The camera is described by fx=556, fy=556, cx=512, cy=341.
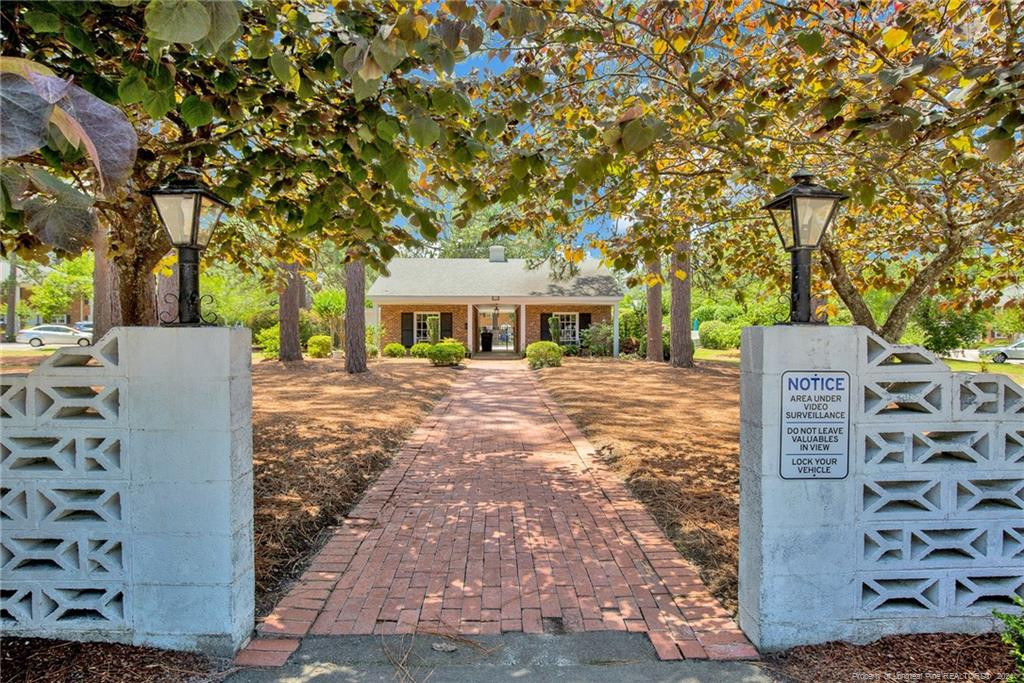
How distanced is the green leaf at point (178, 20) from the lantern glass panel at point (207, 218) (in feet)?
5.36

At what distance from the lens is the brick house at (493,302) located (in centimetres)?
2488

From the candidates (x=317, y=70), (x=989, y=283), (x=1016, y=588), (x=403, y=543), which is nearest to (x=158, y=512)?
(x=403, y=543)

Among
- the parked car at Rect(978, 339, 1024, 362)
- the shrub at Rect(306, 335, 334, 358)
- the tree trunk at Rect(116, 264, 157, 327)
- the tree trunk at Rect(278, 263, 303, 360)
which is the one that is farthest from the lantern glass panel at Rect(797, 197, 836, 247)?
the parked car at Rect(978, 339, 1024, 362)

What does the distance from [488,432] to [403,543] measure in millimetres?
4514

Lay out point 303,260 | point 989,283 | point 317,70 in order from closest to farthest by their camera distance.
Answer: point 317,70 < point 989,283 < point 303,260

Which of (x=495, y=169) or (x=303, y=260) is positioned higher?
(x=495, y=169)

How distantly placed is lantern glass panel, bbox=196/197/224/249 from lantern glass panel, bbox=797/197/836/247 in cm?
309

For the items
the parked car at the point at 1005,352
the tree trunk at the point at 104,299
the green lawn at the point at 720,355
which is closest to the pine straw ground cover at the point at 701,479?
the tree trunk at the point at 104,299

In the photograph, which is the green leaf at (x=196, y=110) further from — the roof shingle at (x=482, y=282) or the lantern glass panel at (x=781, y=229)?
the roof shingle at (x=482, y=282)

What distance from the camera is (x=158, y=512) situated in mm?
2721

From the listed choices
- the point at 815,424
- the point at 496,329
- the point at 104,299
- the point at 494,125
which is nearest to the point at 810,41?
the point at 494,125

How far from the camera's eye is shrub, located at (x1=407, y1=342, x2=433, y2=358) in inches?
808

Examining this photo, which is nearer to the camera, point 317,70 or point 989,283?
point 317,70

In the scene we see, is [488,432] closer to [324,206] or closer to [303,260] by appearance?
[303,260]
